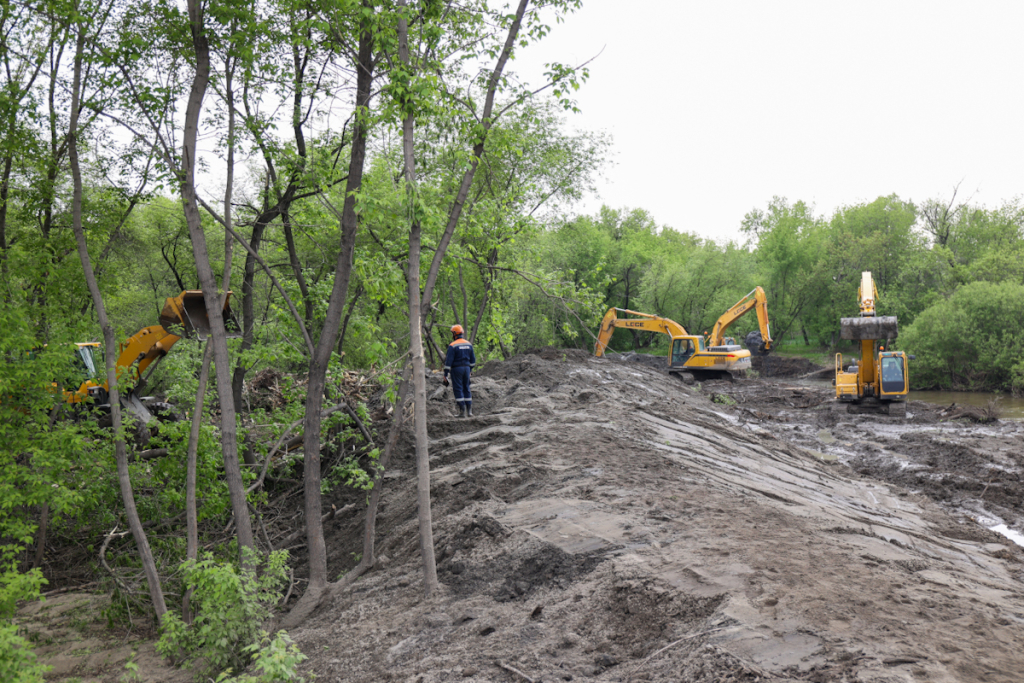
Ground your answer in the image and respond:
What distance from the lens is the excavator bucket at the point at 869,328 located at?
18297 mm

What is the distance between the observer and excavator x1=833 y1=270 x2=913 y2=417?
18500 mm

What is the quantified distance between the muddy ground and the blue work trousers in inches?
24.0

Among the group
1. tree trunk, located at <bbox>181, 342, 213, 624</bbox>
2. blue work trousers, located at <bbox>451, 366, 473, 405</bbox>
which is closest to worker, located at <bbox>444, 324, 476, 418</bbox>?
blue work trousers, located at <bbox>451, 366, 473, 405</bbox>

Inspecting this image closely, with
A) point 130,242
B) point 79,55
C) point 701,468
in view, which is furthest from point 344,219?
point 130,242

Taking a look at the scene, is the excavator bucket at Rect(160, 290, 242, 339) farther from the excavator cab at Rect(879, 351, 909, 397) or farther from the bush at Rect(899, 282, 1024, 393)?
the bush at Rect(899, 282, 1024, 393)

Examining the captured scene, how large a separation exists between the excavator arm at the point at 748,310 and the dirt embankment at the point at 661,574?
14084mm

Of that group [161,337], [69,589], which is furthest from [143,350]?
[69,589]

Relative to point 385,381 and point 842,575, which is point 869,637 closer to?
point 842,575

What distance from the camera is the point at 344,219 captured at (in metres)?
7.30

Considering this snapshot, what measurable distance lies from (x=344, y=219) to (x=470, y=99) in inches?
79.6

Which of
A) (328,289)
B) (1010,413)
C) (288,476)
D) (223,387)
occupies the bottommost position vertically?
(1010,413)

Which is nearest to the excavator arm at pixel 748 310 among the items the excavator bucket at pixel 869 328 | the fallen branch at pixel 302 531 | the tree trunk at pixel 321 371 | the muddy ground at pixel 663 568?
the excavator bucket at pixel 869 328

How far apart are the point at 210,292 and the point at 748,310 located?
79.1 ft

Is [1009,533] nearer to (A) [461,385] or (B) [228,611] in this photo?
(A) [461,385]
